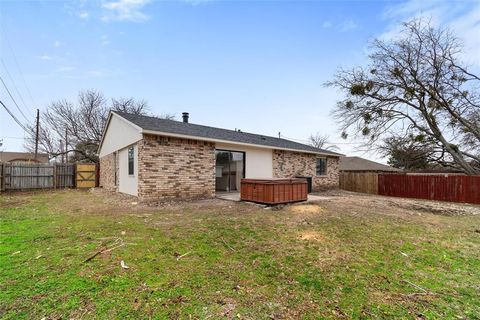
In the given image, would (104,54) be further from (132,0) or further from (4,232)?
(4,232)

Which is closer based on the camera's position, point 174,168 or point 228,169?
point 174,168

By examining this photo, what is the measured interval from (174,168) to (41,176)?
11088 millimetres

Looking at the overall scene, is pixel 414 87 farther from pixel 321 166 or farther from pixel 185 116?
pixel 185 116

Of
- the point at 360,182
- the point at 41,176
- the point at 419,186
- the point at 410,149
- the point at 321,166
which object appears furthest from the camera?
the point at 410,149

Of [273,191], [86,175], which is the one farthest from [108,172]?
[273,191]

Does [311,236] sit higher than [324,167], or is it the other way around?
[324,167]

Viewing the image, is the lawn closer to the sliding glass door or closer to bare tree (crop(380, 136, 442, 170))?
the sliding glass door

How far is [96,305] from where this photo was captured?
7.20ft

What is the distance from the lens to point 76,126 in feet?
74.3

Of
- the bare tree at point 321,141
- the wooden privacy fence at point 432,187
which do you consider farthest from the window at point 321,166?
the bare tree at point 321,141

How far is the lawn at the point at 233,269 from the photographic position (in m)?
2.25

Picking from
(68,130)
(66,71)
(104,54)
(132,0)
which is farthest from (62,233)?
(68,130)

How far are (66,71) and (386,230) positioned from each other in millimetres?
16460

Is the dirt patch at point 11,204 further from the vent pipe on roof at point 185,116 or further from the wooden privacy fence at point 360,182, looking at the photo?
the wooden privacy fence at point 360,182
